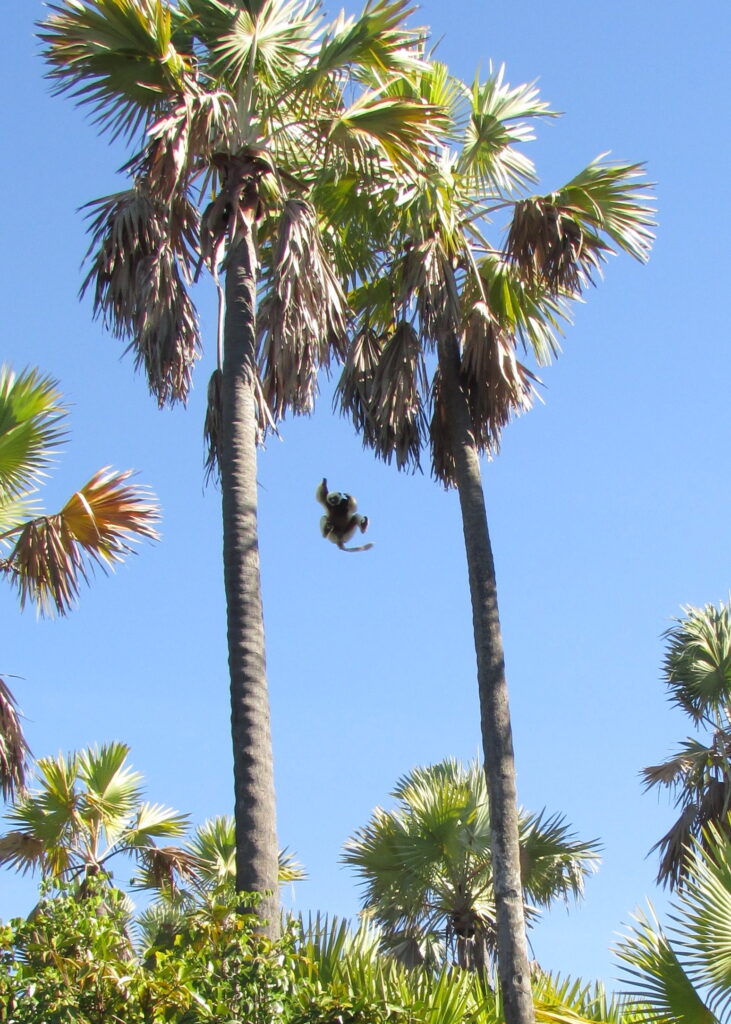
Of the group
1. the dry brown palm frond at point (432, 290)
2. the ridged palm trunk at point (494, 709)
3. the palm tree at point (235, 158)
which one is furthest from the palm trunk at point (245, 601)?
the ridged palm trunk at point (494, 709)

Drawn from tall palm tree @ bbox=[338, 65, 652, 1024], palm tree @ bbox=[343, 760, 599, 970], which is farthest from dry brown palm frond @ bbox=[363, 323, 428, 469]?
palm tree @ bbox=[343, 760, 599, 970]

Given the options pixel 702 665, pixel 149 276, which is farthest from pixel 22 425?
pixel 702 665

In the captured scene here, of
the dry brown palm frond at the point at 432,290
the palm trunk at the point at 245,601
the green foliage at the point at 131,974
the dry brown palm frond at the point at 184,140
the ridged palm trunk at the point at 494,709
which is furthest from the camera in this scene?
the dry brown palm frond at the point at 432,290

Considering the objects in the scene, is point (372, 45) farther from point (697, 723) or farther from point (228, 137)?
point (697, 723)

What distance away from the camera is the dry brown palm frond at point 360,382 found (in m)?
12.0

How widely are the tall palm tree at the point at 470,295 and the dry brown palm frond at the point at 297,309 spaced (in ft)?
3.56

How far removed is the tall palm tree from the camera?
11469mm

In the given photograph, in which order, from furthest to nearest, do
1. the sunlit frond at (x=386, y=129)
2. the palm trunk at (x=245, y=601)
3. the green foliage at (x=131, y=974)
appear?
the sunlit frond at (x=386, y=129) < the palm trunk at (x=245, y=601) < the green foliage at (x=131, y=974)

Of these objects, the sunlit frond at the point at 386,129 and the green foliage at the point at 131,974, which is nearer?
the green foliage at the point at 131,974

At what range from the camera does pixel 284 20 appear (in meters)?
10.8

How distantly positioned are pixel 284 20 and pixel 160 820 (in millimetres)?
7484

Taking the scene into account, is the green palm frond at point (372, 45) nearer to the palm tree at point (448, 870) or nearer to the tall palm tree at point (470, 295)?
the tall palm tree at point (470, 295)

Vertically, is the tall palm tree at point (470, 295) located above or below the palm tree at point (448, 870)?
above

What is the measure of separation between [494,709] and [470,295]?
13.2 feet
